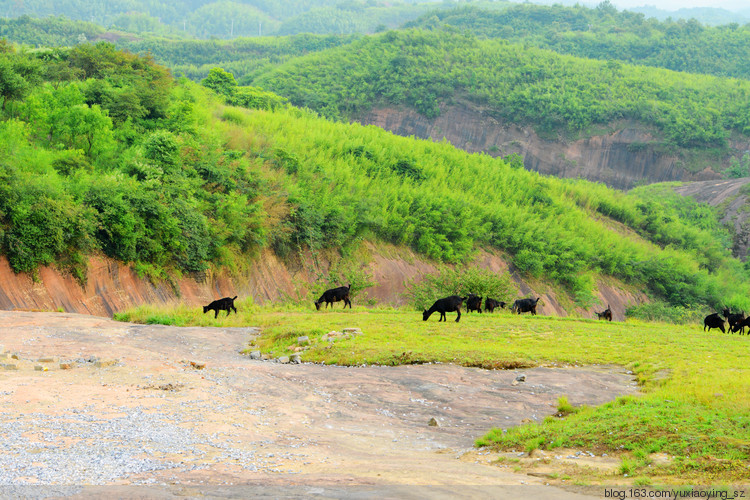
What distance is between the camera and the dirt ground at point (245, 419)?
317 inches

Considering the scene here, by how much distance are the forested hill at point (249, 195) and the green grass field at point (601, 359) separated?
6.71 metres

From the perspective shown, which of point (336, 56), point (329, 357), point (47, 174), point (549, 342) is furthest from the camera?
point (336, 56)

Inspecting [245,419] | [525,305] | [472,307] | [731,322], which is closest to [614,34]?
[525,305]

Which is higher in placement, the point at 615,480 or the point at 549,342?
the point at 615,480

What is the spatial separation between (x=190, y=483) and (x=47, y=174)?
81.0 ft

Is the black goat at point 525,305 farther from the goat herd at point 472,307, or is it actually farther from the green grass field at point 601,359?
the green grass field at point 601,359

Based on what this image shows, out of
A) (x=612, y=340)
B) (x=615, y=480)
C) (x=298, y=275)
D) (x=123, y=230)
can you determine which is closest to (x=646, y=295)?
(x=298, y=275)

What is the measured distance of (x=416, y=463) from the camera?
9.30 metres

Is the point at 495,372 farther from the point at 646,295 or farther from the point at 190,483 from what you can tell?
the point at 646,295

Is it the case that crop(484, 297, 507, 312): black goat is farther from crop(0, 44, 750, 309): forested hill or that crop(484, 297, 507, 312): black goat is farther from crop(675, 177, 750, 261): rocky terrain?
crop(675, 177, 750, 261): rocky terrain

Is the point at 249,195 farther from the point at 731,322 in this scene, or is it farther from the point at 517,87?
the point at 517,87

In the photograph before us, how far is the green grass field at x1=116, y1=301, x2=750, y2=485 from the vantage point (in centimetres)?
920

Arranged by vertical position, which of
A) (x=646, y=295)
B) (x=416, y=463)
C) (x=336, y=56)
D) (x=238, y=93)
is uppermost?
(x=336, y=56)

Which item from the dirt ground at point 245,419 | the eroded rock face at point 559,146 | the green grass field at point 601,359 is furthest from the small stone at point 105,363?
the eroded rock face at point 559,146
